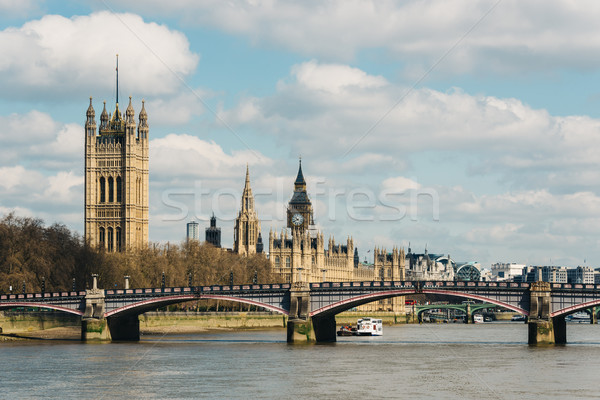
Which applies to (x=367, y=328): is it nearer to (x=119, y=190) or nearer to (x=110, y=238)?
(x=110, y=238)

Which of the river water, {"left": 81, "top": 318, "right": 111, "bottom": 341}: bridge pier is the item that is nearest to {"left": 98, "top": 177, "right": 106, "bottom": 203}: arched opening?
{"left": 81, "top": 318, "right": 111, "bottom": 341}: bridge pier

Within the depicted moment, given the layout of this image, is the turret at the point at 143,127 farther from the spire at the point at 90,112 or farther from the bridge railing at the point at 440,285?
the bridge railing at the point at 440,285

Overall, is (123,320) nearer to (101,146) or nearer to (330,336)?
(330,336)

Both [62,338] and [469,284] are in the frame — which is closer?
[469,284]

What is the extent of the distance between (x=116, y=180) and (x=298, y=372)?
418 ft

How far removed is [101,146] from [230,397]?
140 m

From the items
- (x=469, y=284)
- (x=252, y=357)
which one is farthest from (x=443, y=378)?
(x=469, y=284)

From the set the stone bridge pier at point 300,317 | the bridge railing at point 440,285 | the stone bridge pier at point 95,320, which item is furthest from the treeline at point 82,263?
the bridge railing at point 440,285

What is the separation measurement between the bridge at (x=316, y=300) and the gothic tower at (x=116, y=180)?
8352cm

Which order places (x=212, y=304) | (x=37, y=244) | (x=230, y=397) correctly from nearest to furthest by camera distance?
(x=230, y=397) < (x=37, y=244) < (x=212, y=304)

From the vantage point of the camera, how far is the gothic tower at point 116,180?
18812 cm

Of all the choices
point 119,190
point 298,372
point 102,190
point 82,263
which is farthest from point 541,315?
point 102,190

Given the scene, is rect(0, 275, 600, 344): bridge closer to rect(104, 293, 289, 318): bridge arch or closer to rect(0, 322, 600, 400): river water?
rect(104, 293, 289, 318): bridge arch

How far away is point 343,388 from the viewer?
59562 mm
